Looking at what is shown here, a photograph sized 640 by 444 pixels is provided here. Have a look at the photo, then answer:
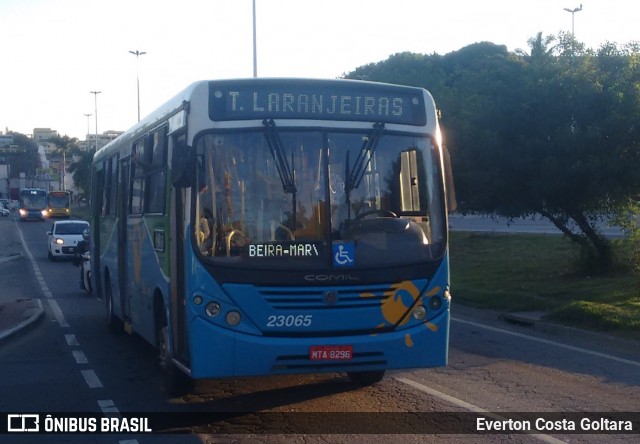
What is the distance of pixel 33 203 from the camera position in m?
78.3

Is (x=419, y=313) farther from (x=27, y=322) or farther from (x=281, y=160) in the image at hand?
(x=27, y=322)

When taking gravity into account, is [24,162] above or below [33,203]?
above

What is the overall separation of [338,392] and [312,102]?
10.9 ft

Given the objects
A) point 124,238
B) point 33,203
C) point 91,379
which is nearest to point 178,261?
point 91,379

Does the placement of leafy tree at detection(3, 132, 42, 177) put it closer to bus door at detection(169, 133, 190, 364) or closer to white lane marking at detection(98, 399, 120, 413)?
white lane marking at detection(98, 399, 120, 413)

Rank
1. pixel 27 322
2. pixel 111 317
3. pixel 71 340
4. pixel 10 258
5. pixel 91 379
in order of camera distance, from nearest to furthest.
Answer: pixel 91 379, pixel 71 340, pixel 111 317, pixel 27 322, pixel 10 258

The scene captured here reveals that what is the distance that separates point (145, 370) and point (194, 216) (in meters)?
3.91

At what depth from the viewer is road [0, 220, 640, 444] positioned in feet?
26.2

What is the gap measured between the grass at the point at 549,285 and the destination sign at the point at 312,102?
6.82 metres

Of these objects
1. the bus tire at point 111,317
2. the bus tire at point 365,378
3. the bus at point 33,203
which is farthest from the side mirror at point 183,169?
the bus at point 33,203

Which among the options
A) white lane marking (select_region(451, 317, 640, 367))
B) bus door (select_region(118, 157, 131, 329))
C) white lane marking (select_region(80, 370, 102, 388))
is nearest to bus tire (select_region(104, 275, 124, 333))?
bus door (select_region(118, 157, 131, 329))

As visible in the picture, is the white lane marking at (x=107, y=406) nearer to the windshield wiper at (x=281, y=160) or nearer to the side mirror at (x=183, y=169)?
the side mirror at (x=183, y=169)

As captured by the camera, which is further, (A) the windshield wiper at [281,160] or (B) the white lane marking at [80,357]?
(B) the white lane marking at [80,357]

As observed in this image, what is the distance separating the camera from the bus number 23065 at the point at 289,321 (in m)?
8.19
